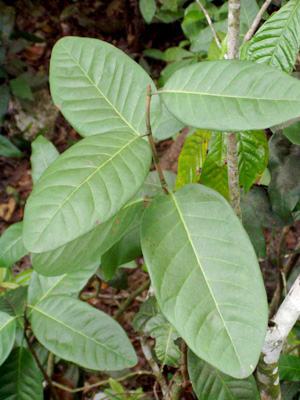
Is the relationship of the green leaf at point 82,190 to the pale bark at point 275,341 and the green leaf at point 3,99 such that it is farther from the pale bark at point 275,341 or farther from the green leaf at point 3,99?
the green leaf at point 3,99

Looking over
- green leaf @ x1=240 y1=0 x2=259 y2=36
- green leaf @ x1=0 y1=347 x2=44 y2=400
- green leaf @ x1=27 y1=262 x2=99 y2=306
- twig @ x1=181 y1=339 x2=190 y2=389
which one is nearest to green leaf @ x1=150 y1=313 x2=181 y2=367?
twig @ x1=181 y1=339 x2=190 y2=389

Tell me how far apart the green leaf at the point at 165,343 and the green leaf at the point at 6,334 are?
0.39m

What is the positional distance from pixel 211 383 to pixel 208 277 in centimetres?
45

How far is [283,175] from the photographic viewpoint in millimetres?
1061

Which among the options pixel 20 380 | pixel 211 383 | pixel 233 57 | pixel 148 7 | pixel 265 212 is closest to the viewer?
pixel 233 57

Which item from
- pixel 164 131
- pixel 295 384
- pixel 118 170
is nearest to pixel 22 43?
pixel 164 131

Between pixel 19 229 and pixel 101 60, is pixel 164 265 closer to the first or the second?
pixel 101 60

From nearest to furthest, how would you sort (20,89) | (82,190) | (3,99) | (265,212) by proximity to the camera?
1. (82,190)
2. (265,212)
3. (3,99)
4. (20,89)

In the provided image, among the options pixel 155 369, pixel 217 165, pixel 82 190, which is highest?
pixel 82 190

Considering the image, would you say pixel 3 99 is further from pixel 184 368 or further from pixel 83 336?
pixel 184 368

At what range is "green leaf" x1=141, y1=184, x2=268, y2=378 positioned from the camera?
1.83 feet

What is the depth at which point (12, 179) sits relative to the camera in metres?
2.85

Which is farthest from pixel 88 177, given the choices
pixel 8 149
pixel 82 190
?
pixel 8 149

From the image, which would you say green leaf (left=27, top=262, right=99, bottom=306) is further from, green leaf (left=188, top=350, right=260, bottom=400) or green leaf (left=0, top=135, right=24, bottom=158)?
green leaf (left=0, top=135, right=24, bottom=158)
